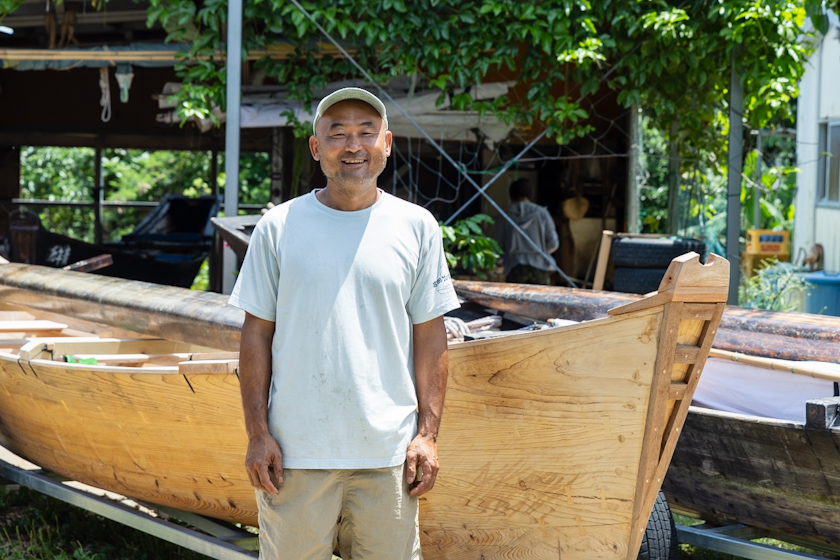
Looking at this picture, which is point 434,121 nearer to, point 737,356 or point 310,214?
point 737,356

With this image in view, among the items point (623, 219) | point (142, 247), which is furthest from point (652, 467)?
point (142, 247)

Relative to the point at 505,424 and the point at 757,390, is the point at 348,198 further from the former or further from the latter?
the point at 757,390

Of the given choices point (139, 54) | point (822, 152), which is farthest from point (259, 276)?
point (822, 152)

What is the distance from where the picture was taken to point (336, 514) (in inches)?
A: 91.7

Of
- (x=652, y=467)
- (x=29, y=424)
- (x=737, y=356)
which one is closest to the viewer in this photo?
(x=652, y=467)

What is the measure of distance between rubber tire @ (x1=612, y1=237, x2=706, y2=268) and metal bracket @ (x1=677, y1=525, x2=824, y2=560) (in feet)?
11.8

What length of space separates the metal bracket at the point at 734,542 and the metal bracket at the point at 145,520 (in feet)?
5.61

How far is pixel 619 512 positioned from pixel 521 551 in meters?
0.44

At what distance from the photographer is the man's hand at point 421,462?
2340 mm

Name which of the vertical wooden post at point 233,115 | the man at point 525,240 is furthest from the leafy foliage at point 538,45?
the man at point 525,240

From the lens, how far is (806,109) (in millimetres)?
11484

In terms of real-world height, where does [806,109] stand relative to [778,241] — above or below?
above

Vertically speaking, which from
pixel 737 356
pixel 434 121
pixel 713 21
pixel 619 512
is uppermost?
pixel 713 21

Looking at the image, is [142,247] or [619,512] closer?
[619,512]
